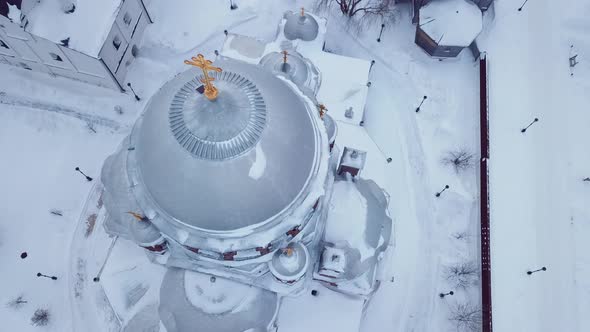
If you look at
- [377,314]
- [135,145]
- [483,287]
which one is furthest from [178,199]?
[483,287]

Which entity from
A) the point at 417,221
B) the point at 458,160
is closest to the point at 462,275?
the point at 417,221

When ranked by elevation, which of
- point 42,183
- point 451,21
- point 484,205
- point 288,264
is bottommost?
point 288,264

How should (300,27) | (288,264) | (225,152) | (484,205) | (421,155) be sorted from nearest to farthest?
(225,152) < (288,264) < (300,27) < (484,205) < (421,155)

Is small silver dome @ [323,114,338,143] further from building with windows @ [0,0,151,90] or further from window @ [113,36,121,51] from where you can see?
window @ [113,36,121,51]

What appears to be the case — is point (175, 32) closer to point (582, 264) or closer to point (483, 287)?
point (483, 287)

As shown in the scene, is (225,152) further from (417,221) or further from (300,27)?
(417,221)

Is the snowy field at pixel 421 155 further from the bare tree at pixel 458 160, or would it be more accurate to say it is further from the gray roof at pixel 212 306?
the gray roof at pixel 212 306
